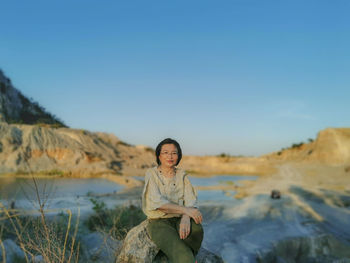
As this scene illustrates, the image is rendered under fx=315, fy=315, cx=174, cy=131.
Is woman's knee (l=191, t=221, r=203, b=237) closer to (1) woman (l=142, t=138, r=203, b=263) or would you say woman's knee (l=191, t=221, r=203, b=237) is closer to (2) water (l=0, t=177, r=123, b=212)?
(1) woman (l=142, t=138, r=203, b=263)

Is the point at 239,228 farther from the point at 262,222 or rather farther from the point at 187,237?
the point at 187,237

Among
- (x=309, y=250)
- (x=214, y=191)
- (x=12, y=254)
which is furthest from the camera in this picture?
(x=214, y=191)

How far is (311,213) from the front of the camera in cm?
1116

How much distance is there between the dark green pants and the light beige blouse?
9 centimetres

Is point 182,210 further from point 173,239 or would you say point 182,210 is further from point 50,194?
point 50,194

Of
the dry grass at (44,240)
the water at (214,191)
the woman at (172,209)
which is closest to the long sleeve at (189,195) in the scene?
the woman at (172,209)

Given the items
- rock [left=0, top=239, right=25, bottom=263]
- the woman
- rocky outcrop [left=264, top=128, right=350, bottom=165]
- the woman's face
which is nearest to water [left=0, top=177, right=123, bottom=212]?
rock [left=0, top=239, right=25, bottom=263]

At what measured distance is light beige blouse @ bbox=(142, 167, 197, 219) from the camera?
11.3 ft

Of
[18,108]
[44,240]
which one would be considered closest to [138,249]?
[44,240]

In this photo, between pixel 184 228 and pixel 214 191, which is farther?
pixel 214 191

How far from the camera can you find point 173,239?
10.6ft

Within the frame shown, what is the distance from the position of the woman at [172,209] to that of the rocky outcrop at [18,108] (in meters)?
31.0

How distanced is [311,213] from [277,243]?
4598mm

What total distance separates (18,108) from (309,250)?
117 ft
